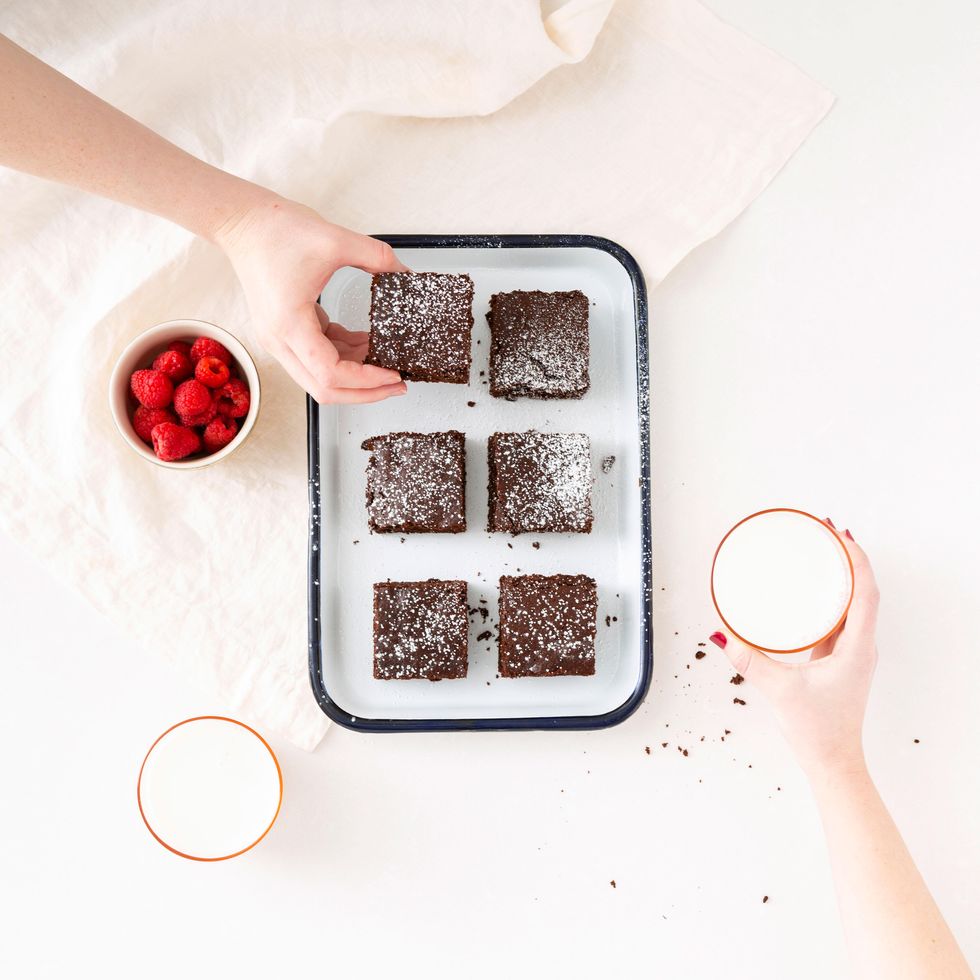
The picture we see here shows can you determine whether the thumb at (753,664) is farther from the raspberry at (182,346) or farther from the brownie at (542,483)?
the raspberry at (182,346)

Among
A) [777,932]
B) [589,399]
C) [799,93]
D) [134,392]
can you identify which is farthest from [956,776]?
[134,392]

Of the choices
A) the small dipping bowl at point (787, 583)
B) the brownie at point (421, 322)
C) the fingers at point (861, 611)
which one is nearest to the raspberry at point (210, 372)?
the brownie at point (421, 322)

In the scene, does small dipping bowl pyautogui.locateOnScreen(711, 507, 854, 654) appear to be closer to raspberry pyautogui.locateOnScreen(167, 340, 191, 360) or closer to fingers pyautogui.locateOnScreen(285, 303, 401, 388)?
fingers pyautogui.locateOnScreen(285, 303, 401, 388)

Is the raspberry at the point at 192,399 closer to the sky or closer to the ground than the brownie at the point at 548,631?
closer to the sky

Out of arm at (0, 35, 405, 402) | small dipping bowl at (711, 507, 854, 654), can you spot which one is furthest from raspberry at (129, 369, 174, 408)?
small dipping bowl at (711, 507, 854, 654)

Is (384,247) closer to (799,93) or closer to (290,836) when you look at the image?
(799,93)

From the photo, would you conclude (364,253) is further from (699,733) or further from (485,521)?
(699,733)

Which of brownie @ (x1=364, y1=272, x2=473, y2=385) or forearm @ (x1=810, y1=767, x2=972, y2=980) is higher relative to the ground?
brownie @ (x1=364, y1=272, x2=473, y2=385)
